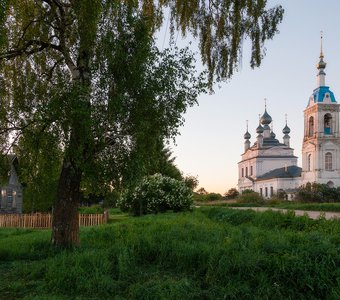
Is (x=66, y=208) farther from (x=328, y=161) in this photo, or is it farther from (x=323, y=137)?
(x=328, y=161)

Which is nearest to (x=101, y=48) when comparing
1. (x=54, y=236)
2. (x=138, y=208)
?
(x=54, y=236)

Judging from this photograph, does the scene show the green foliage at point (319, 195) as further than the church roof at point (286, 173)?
No

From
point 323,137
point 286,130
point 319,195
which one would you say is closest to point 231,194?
point 323,137

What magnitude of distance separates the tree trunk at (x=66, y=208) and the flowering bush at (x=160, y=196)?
17.3 meters

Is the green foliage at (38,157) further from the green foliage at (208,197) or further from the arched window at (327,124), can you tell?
the arched window at (327,124)

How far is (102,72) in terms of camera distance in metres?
10.6

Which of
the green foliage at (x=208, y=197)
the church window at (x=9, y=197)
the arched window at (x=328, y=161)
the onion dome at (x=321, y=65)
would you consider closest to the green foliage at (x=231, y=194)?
the green foliage at (x=208, y=197)

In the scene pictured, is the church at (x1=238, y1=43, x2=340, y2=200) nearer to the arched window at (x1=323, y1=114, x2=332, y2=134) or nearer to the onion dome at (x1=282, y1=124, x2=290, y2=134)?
the arched window at (x1=323, y1=114, x2=332, y2=134)

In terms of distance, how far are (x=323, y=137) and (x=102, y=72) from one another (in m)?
69.2

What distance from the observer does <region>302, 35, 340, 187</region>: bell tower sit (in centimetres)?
7356

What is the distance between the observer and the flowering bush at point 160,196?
2909cm

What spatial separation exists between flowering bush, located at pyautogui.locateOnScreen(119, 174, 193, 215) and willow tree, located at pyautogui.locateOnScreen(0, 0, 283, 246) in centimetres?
1767

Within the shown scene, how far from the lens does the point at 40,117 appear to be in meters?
9.79

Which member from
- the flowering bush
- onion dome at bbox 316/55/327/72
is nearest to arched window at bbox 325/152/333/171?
onion dome at bbox 316/55/327/72
